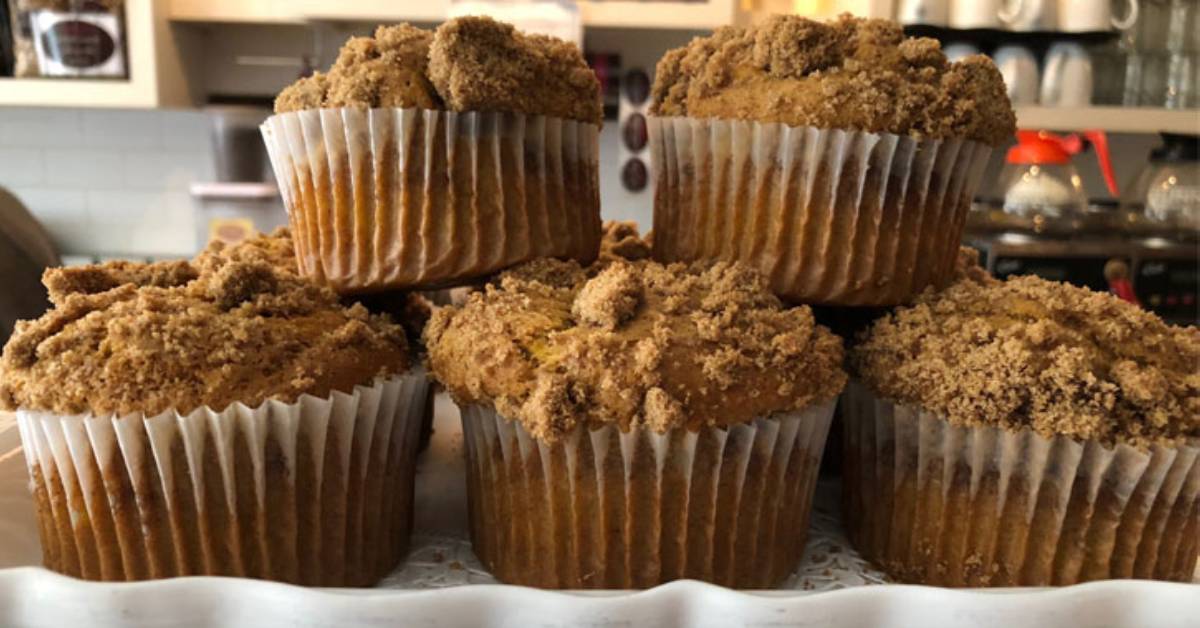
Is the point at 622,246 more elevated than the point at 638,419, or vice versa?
the point at 622,246

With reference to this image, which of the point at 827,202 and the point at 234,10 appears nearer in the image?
the point at 827,202

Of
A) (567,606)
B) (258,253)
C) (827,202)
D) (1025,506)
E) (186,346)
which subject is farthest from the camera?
(258,253)

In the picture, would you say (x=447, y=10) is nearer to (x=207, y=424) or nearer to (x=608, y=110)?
(x=608, y=110)

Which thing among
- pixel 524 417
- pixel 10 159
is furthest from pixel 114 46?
pixel 524 417

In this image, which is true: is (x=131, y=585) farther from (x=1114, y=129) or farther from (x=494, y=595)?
(x=1114, y=129)

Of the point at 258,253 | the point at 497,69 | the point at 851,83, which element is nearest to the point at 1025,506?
the point at 851,83
